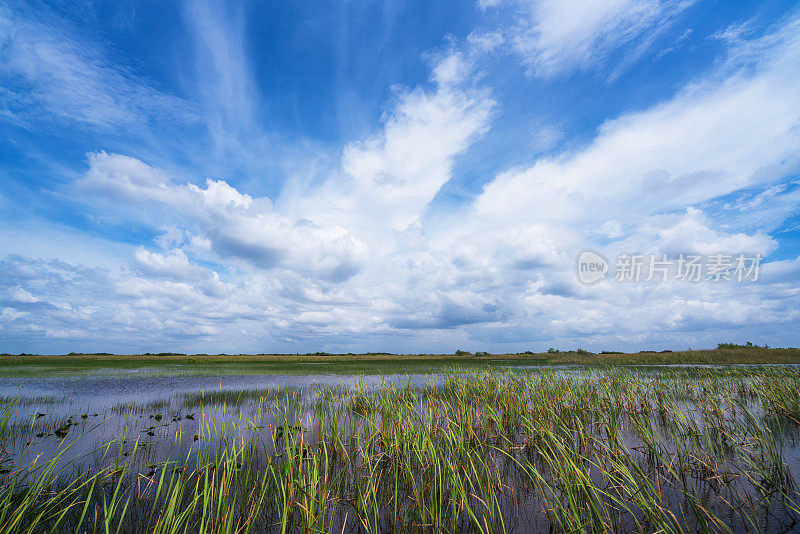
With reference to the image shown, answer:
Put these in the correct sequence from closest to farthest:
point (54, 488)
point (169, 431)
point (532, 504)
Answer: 1. point (532, 504)
2. point (54, 488)
3. point (169, 431)

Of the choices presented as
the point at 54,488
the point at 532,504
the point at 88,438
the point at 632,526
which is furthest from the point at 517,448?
the point at 88,438

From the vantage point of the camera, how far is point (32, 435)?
855cm

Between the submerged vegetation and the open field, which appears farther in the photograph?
the open field

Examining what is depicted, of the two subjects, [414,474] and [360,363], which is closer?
[414,474]

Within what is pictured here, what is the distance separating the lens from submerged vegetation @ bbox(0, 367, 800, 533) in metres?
4.06

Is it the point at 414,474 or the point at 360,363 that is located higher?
the point at 360,363

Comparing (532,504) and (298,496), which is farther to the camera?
(532,504)

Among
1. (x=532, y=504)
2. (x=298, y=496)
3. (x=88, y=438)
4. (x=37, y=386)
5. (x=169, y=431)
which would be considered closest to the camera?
(x=298, y=496)

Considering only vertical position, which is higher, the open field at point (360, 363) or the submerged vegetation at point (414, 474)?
the open field at point (360, 363)

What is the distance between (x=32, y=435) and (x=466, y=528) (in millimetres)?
10919

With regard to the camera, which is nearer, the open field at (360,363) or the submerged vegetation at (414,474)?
the submerged vegetation at (414,474)

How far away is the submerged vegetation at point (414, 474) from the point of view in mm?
4062

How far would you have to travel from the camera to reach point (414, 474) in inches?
230

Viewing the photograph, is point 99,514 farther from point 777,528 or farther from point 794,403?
point 794,403
